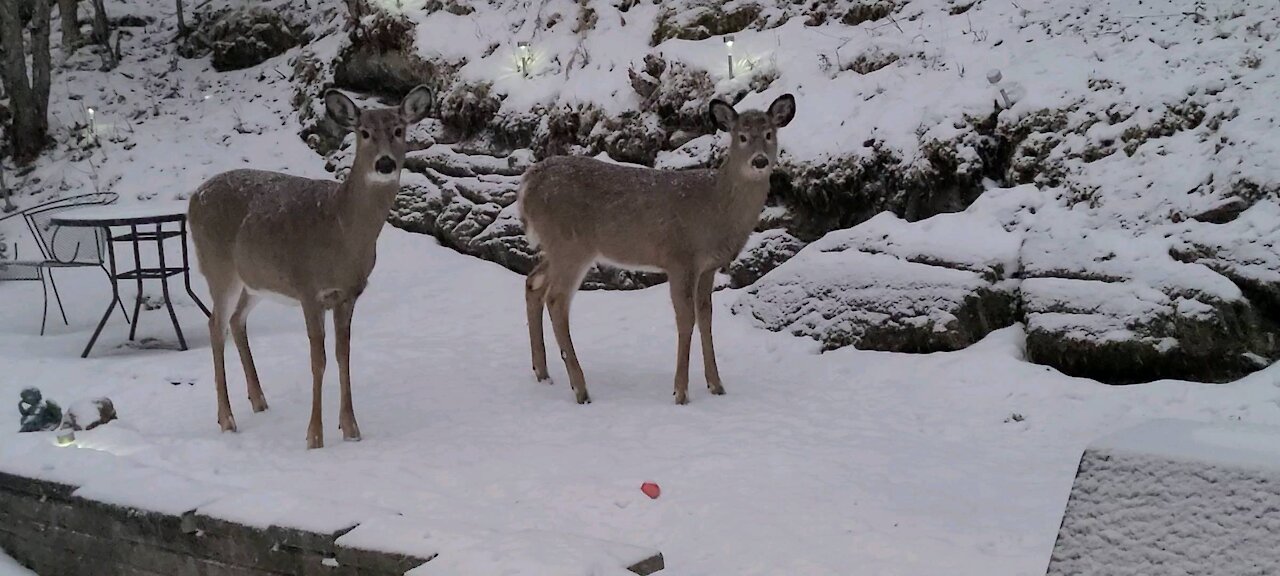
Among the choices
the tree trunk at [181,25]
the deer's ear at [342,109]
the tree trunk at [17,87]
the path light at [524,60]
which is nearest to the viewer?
the deer's ear at [342,109]

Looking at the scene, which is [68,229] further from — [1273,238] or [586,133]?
[1273,238]

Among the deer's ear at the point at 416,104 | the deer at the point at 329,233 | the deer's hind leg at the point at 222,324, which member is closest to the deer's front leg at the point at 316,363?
the deer at the point at 329,233

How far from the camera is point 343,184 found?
19.7 feet

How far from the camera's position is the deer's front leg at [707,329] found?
687 centimetres

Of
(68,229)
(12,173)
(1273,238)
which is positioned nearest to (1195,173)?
(1273,238)

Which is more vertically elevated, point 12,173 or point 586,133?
point 586,133

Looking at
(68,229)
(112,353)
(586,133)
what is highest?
(586,133)

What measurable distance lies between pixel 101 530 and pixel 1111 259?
6.00m

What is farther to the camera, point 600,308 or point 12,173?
point 12,173

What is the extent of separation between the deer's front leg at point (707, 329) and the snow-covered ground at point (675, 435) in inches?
5.2

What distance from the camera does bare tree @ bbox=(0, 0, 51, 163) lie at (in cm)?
1351

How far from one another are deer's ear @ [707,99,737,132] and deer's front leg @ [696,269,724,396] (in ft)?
3.16

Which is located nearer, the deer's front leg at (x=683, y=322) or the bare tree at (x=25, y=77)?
the deer's front leg at (x=683, y=322)

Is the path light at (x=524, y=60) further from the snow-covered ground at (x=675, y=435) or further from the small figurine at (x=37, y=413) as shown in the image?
the small figurine at (x=37, y=413)
